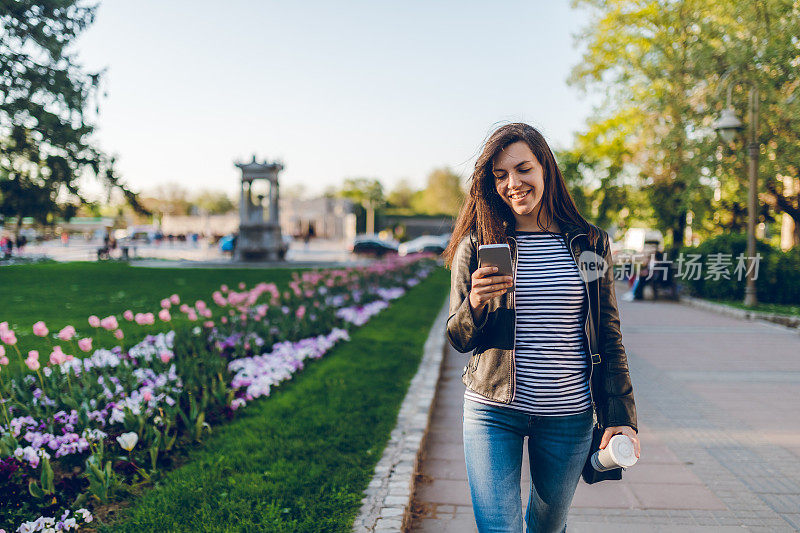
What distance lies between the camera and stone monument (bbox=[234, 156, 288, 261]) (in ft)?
87.5

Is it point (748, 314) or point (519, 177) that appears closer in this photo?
point (519, 177)

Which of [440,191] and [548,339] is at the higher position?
[440,191]

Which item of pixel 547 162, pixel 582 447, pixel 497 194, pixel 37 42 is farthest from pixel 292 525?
pixel 37 42

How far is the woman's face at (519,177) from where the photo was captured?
2.13m

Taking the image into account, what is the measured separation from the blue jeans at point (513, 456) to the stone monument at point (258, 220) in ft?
83.9

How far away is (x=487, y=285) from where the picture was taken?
1.93 meters

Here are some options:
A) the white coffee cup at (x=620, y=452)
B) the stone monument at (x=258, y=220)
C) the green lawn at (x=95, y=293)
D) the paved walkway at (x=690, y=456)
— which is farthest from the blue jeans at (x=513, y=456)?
the stone monument at (x=258, y=220)

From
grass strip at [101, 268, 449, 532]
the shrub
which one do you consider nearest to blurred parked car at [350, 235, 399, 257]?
the shrub

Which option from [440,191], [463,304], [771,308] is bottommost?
[771,308]

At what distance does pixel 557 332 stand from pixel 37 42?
13.6 metres

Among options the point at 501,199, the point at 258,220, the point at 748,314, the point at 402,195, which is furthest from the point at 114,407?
the point at 402,195

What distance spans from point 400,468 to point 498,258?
2595 mm

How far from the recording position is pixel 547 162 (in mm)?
2199

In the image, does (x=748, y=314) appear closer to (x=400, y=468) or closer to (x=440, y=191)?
(x=400, y=468)
